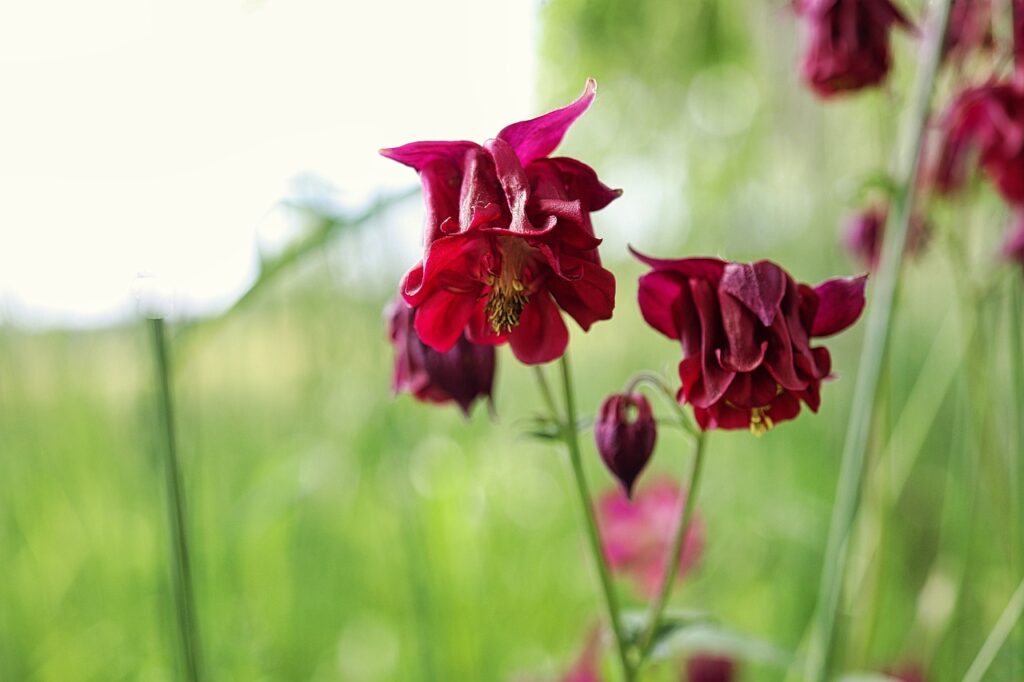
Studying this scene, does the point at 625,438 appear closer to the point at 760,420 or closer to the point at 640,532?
the point at 760,420

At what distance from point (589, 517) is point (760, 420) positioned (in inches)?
4.3

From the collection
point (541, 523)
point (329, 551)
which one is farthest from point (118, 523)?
point (541, 523)

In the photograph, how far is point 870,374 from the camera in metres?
0.57

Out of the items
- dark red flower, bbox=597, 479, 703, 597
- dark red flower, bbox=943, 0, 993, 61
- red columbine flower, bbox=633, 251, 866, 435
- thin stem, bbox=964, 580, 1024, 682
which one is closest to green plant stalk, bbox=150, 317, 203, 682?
red columbine flower, bbox=633, 251, 866, 435

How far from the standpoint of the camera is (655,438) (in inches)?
21.1

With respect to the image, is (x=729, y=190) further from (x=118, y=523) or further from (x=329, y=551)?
(x=118, y=523)

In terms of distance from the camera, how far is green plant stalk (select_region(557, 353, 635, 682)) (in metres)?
0.50

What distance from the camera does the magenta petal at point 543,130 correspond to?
0.43m

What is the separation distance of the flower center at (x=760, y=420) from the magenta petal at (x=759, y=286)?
60mm

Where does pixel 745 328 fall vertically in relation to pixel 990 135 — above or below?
below

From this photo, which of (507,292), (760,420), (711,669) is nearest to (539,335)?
(507,292)

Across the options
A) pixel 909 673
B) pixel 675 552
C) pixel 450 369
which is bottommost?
pixel 909 673

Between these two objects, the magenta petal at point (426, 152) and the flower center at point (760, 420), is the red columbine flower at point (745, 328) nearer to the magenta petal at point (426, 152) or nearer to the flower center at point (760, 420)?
the flower center at point (760, 420)

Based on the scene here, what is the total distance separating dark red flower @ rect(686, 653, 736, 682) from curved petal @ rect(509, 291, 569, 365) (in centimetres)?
68
